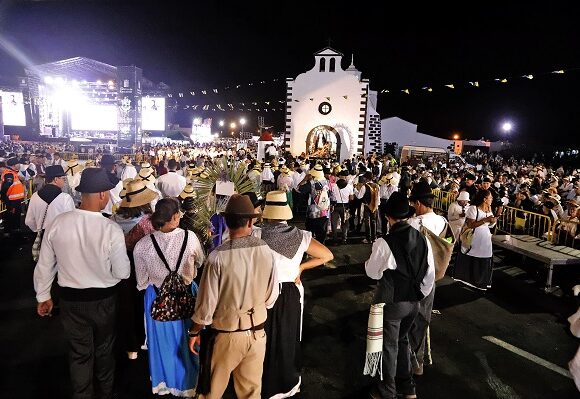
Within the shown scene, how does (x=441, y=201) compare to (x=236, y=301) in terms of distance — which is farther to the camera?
(x=441, y=201)

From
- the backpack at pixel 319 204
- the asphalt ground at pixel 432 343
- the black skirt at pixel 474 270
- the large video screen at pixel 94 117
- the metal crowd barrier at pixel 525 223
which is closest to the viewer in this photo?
the asphalt ground at pixel 432 343

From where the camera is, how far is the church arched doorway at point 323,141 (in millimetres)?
27611

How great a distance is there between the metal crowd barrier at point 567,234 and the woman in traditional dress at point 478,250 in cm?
239

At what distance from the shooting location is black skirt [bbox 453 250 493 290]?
6.73 meters

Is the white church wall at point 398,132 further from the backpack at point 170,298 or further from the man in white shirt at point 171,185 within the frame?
the backpack at point 170,298

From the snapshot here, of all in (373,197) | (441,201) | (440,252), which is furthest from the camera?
(441,201)

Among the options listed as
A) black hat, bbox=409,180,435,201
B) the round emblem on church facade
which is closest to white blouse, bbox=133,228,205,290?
black hat, bbox=409,180,435,201

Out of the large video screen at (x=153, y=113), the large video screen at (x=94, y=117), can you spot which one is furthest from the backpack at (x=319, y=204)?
the large video screen at (x=94, y=117)

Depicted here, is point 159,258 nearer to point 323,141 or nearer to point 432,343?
point 432,343

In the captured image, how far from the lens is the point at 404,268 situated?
11.9 feet

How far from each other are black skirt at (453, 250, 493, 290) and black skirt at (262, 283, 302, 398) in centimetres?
429

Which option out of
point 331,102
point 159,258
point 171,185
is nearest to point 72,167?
point 171,185

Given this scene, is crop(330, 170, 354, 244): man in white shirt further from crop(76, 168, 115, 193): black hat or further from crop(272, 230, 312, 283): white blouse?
crop(76, 168, 115, 193): black hat

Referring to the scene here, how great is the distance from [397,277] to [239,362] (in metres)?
1.57
